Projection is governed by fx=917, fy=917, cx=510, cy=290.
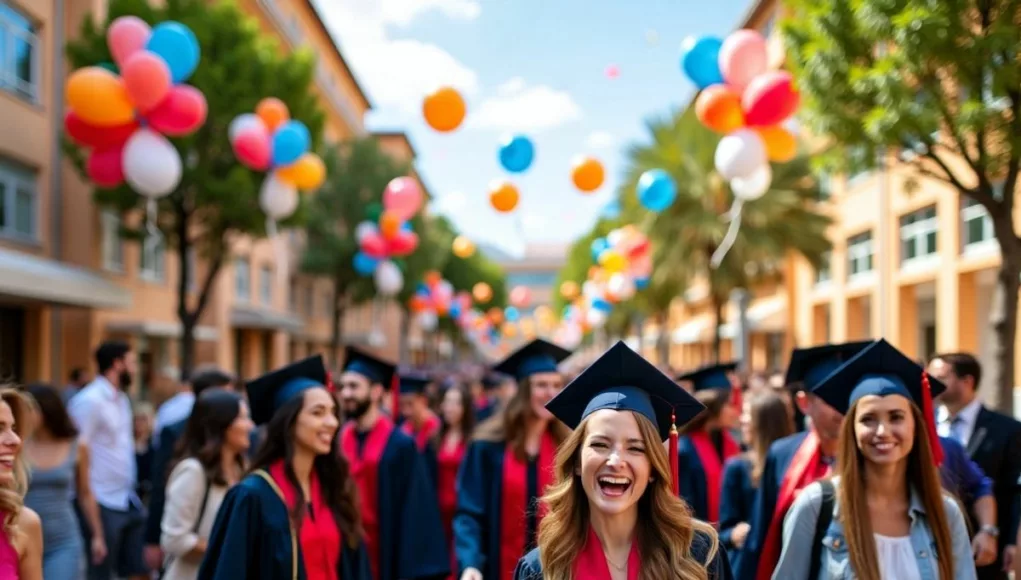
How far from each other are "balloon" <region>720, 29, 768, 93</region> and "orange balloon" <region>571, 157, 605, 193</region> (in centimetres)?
371

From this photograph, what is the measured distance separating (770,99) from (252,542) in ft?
23.3

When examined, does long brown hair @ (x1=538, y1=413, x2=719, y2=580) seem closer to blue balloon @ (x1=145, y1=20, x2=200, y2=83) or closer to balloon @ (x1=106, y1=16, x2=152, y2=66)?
blue balloon @ (x1=145, y1=20, x2=200, y2=83)

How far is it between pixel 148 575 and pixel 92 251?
A: 1137cm

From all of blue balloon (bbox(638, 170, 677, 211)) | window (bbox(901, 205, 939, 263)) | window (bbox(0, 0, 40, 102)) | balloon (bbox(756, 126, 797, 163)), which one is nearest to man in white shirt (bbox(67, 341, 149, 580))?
balloon (bbox(756, 126, 797, 163))

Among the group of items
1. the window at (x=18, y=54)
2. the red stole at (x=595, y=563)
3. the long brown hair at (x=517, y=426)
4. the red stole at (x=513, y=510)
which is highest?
the window at (x=18, y=54)

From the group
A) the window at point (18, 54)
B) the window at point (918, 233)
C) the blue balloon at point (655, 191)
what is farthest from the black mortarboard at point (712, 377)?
the window at point (918, 233)

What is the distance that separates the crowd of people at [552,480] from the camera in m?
2.61

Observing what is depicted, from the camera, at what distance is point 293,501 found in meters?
3.78

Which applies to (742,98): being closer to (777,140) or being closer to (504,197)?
(777,140)

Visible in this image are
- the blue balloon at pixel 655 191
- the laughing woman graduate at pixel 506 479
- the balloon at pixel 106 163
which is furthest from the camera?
the blue balloon at pixel 655 191

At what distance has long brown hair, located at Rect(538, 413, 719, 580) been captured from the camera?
252 cm

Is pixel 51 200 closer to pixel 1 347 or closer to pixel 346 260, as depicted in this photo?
pixel 1 347

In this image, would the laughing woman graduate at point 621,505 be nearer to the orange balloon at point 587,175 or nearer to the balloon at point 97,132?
the balloon at point 97,132

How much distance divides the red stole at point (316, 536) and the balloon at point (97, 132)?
254 inches
